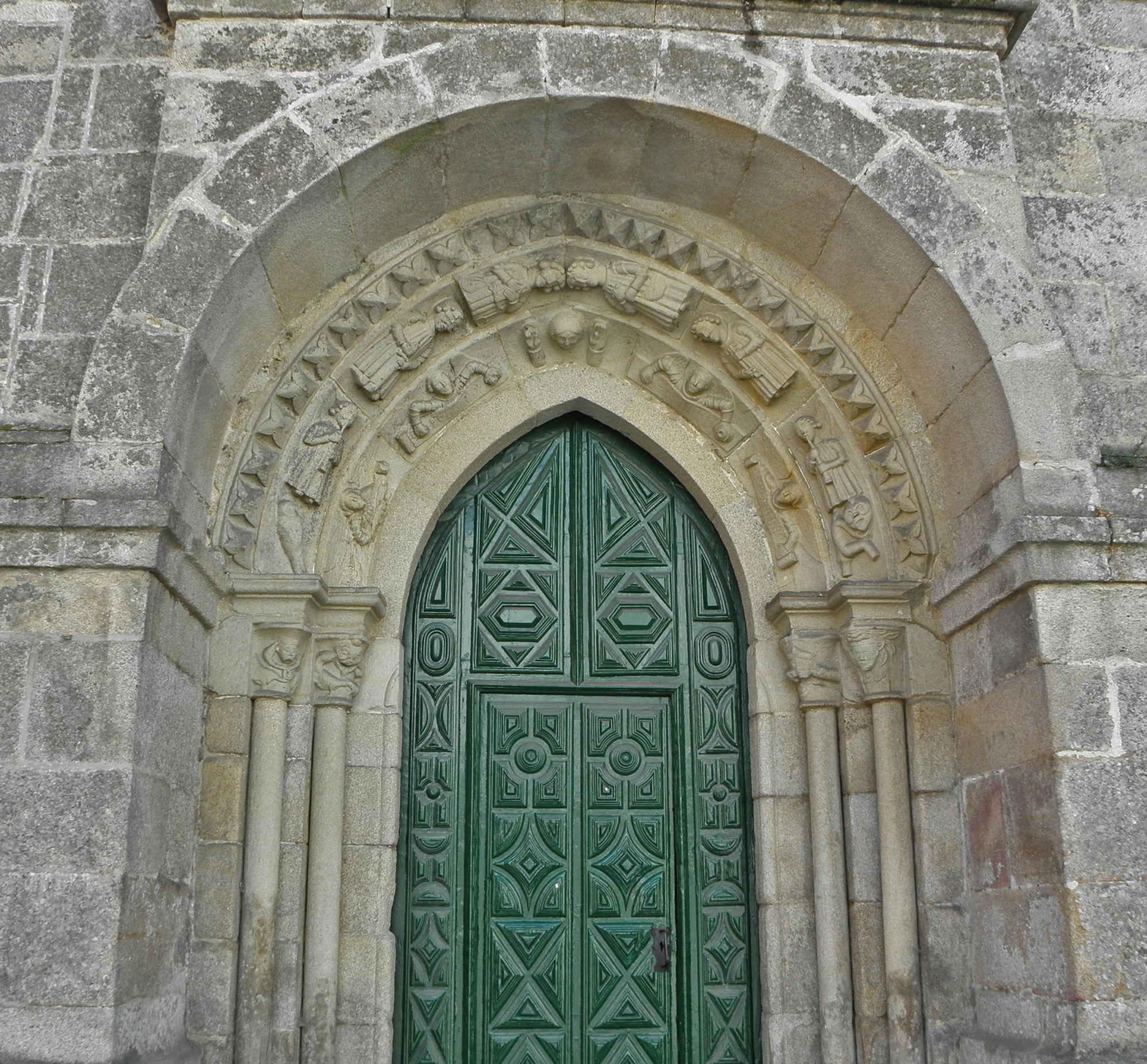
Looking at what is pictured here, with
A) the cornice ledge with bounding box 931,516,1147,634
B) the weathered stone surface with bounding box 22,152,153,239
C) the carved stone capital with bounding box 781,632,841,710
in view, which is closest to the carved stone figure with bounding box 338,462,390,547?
the weathered stone surface with bounding box 22,152,153,239

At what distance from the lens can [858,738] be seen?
4262 mm

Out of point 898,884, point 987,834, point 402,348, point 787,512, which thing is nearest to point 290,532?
point 402,348

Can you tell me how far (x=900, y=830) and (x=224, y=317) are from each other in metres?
2.91

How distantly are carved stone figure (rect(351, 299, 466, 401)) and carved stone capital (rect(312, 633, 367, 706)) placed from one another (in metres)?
0.96

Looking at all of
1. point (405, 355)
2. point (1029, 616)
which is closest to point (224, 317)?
point (405, 355)

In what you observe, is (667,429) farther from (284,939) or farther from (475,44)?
(284,939)

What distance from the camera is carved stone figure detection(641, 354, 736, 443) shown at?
473 cm

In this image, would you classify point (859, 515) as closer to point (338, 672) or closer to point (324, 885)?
point (338, 672)

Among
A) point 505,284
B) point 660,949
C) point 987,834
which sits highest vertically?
point 505,284

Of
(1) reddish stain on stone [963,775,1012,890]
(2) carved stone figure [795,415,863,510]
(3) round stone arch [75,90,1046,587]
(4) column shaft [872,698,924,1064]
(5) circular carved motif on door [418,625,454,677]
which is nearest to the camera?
(1) reddish stain on stone [963,775,1012,890]

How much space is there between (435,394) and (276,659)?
4.07 feet

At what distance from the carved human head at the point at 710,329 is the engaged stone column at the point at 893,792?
1.13 meters

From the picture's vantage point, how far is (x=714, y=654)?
15.3 feet

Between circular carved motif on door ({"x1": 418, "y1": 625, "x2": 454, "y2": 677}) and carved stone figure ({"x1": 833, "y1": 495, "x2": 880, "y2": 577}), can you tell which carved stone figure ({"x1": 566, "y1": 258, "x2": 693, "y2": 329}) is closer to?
carved stone figure ({"x1": 833, "y1": 495, "x2": 880, "y2": 577})
